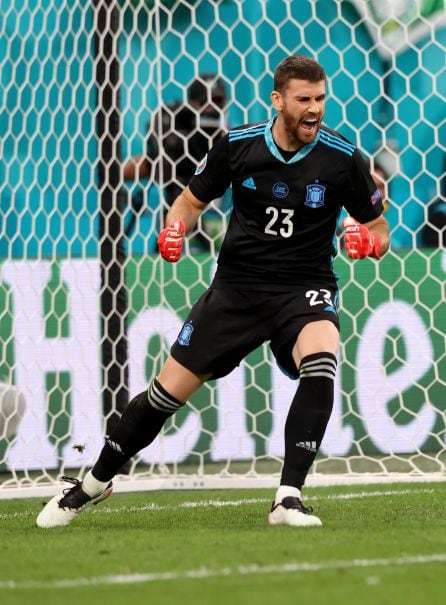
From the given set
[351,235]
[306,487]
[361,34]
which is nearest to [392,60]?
[361,34]

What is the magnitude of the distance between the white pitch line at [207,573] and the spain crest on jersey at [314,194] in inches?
66.4

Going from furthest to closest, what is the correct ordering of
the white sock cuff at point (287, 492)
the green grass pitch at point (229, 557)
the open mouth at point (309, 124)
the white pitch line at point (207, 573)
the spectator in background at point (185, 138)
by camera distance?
the spectator in background at point (185, 138), the open mouth at point (309, 124), the white sock cuff at point (287, 492), the white pitch line at point (207, 573), the green grass pitch at point (229, 557)

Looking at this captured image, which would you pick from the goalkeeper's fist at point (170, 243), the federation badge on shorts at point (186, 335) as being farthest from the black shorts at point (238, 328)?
the goalkeeper's fist at point (170, 243)

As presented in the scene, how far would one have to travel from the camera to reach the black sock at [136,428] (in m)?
5.02

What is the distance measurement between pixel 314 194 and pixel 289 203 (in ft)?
0.34

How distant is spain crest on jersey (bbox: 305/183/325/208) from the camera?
5000mm

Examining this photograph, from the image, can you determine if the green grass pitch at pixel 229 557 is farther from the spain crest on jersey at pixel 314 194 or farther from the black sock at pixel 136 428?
the spain crest on jersey at pixel 314 194

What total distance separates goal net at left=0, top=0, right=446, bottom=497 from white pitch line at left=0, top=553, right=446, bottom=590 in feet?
12.0

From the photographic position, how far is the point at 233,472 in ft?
25.3

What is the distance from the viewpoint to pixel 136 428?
5039 millimetres

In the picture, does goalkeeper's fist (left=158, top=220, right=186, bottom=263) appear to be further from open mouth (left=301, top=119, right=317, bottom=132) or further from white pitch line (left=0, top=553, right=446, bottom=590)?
white pitch line (left=0, top=553, right=446, bottom=590)

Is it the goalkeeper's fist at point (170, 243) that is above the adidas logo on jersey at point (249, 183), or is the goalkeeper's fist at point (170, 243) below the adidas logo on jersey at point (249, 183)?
below

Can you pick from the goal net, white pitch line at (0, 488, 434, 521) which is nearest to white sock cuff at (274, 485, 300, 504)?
white pitch line at (0, 488, 434, 521)

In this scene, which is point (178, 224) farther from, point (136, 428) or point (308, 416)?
point (308, 416)
